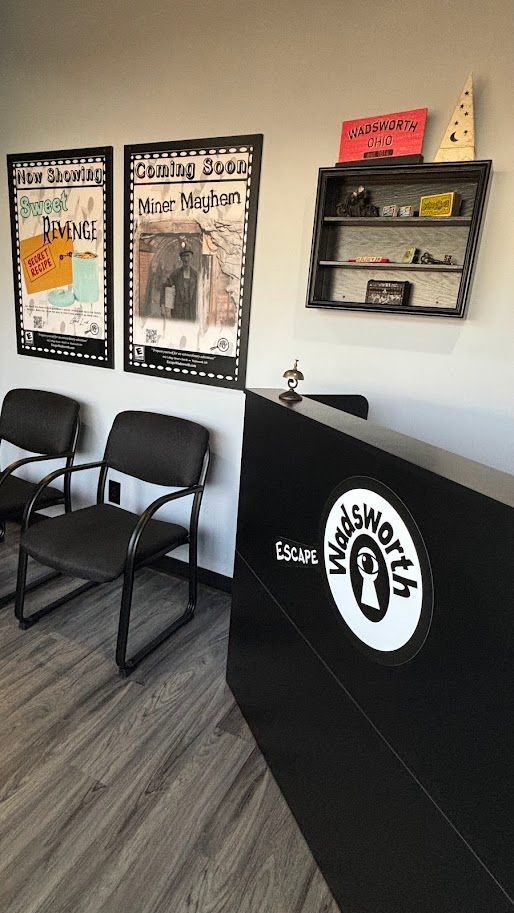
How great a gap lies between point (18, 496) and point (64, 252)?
1.28 metres

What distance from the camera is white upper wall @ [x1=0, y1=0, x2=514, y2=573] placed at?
1.75 metres

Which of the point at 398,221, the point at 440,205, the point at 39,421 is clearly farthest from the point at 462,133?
the point at 39,421

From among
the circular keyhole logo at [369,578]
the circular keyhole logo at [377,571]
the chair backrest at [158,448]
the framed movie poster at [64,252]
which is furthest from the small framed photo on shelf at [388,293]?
the framed movie poster at [64,252]

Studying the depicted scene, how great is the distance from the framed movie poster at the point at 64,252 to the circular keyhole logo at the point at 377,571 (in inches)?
75.6

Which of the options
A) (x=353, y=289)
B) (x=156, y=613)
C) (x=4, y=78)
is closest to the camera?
(x=353, y=289)

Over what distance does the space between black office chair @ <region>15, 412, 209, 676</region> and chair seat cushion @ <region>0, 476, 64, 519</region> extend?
115 millimetres

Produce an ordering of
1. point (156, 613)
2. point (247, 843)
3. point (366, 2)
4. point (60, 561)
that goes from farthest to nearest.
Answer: point (156, 613) < point (60, 561) < point (366, 2) < point (247, 843)

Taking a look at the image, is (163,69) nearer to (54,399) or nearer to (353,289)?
(353,289)

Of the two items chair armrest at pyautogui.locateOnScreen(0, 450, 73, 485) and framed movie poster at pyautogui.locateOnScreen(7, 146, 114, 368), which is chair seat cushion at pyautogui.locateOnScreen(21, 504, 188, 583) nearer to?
chair armrest at pyautogui.locateOnScreen(0, 450, 73, 485)

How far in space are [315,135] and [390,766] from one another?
2.11 meters

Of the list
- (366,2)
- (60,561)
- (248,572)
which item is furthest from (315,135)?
(60,561)

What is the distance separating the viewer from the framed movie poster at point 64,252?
8.31ft

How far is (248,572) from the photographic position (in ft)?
5.78

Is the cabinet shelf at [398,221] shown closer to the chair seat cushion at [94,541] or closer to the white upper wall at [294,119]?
the white upper wall at [294,119]
